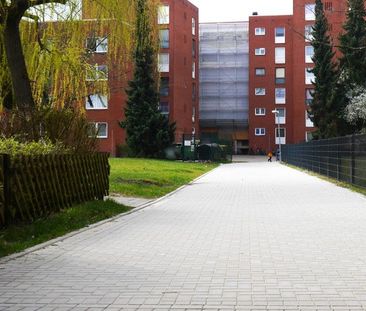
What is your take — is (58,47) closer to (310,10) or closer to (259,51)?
(310,10)

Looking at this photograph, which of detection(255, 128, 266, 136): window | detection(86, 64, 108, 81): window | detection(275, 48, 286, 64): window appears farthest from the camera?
detection(255, 128, 266, 136): window

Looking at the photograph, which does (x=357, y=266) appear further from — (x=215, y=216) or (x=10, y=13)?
(x=10, y=13)

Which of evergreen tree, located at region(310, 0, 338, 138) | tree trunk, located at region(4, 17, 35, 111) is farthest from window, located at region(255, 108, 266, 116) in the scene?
tree trunk, located at region(4, 17, 35, 111)

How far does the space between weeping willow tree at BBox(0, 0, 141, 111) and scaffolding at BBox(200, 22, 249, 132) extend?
7048 centimetres

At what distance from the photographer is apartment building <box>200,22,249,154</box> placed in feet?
282

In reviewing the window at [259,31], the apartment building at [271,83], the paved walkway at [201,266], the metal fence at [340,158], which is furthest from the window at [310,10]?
the window at [259,31]

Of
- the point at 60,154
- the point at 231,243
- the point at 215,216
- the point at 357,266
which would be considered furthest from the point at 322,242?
the point at 60,154

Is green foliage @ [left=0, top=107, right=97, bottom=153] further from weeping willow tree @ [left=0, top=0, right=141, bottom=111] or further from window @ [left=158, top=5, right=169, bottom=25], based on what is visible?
window @ [left=158, top=5, right=169, bottom=25]

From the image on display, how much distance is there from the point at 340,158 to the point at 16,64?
49.7ft

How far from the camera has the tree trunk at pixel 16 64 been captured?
13.4 m

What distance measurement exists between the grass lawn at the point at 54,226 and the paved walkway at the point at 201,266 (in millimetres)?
426

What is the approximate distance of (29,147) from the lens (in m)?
11.3

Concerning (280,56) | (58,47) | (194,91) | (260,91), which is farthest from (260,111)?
(58,47)

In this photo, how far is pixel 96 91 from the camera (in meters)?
16.6
